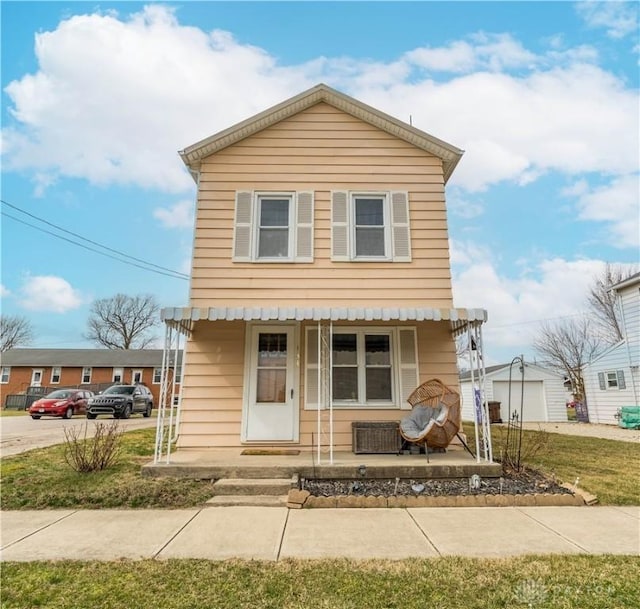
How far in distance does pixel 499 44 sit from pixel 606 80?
2.83 meters

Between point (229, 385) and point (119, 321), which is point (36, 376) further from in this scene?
point (229, 385)

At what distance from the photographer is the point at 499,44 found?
10.0m

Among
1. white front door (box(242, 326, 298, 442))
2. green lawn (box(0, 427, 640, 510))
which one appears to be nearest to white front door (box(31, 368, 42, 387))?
green lawn (box(0, 427, 640, 510))

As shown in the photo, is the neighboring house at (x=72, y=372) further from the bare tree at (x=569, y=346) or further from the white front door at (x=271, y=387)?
the bare tree at (x=569, y=346)

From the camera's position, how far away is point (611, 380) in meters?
18.0

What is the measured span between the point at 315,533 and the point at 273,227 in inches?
226

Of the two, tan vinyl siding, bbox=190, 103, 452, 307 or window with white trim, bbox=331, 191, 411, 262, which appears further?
window with white trim, bbox=331, 191, 411, 262

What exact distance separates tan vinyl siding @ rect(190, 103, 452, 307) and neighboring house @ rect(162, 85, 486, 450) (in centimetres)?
2

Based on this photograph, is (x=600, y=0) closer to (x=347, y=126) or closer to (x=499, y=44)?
(x=499, y=44)

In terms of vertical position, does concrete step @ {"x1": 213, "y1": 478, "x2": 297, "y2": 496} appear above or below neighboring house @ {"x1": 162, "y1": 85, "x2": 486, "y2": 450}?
below

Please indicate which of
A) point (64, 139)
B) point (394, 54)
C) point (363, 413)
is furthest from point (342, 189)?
point (64, 139)

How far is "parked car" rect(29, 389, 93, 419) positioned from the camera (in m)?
19.1

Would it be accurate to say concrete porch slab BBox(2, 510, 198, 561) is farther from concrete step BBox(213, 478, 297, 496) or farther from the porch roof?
the porch roof

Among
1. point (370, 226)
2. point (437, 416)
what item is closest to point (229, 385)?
point (437, 416)
